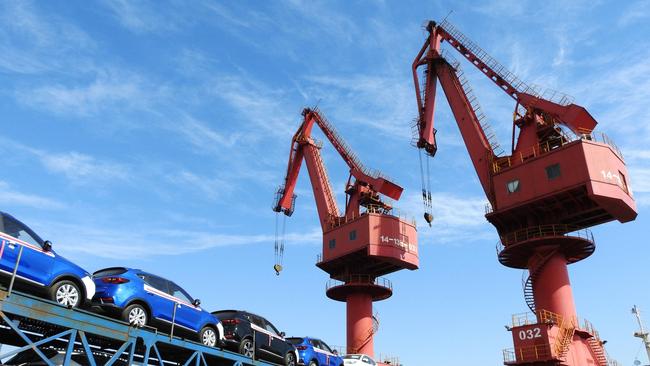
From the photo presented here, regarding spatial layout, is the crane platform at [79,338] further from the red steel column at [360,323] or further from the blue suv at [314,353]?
the red steel column at [360,323]

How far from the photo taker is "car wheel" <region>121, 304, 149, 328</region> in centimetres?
1273

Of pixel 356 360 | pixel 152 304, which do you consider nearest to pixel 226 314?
pixel 152 304

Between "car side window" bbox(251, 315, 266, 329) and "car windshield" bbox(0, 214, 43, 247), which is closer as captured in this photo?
"car windshield" bbox(0, 214, 43, 247)

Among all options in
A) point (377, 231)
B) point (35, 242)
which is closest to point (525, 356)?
point (377, 231)

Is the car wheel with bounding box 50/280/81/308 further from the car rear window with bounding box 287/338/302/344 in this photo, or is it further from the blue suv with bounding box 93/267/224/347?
the car rear window with bounding box 287/338/302/344

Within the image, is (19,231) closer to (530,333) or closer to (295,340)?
(295,340)

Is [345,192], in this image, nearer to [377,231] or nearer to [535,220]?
[377,231]

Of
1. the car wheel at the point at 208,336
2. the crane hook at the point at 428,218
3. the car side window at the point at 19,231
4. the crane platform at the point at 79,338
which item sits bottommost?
the crane platform at the point at 79,338

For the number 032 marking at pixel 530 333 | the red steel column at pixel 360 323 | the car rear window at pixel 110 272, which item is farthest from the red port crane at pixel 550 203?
the car rear window at pixel 110 272

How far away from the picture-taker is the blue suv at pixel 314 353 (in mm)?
19328

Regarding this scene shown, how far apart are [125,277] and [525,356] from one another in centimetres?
2554

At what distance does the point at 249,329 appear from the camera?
16.7 metres

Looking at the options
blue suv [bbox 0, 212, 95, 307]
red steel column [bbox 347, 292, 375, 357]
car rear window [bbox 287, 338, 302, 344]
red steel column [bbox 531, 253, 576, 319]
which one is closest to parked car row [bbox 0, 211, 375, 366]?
blue suv [bbox 0, 212, 95, 307]

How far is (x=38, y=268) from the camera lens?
1091 centimetres
